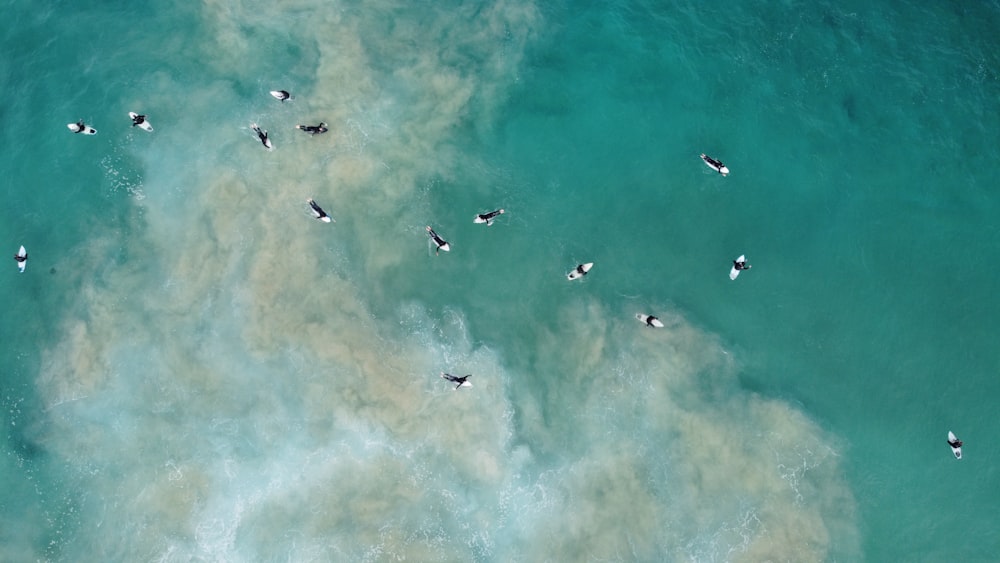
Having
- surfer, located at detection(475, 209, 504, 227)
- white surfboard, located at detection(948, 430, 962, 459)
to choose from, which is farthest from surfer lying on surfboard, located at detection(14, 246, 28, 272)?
white surfboard, located at detection(948, 430, 962, 459)

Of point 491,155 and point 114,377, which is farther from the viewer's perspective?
point 491,155

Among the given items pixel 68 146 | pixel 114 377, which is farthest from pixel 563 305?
pixel 68 146

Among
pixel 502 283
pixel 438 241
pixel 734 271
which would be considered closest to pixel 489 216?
pixel 438 241

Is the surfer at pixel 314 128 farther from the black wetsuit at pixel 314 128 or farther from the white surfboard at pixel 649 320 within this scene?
the white surfboard at pixel 649 320

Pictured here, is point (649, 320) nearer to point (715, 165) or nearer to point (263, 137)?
point (715, 165)

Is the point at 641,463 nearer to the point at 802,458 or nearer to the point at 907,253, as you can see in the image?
the point at 802,458

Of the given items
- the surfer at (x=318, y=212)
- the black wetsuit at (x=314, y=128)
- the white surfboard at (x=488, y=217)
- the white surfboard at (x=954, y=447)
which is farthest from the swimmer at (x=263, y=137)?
the white surfboard at (x=954, y=447)
